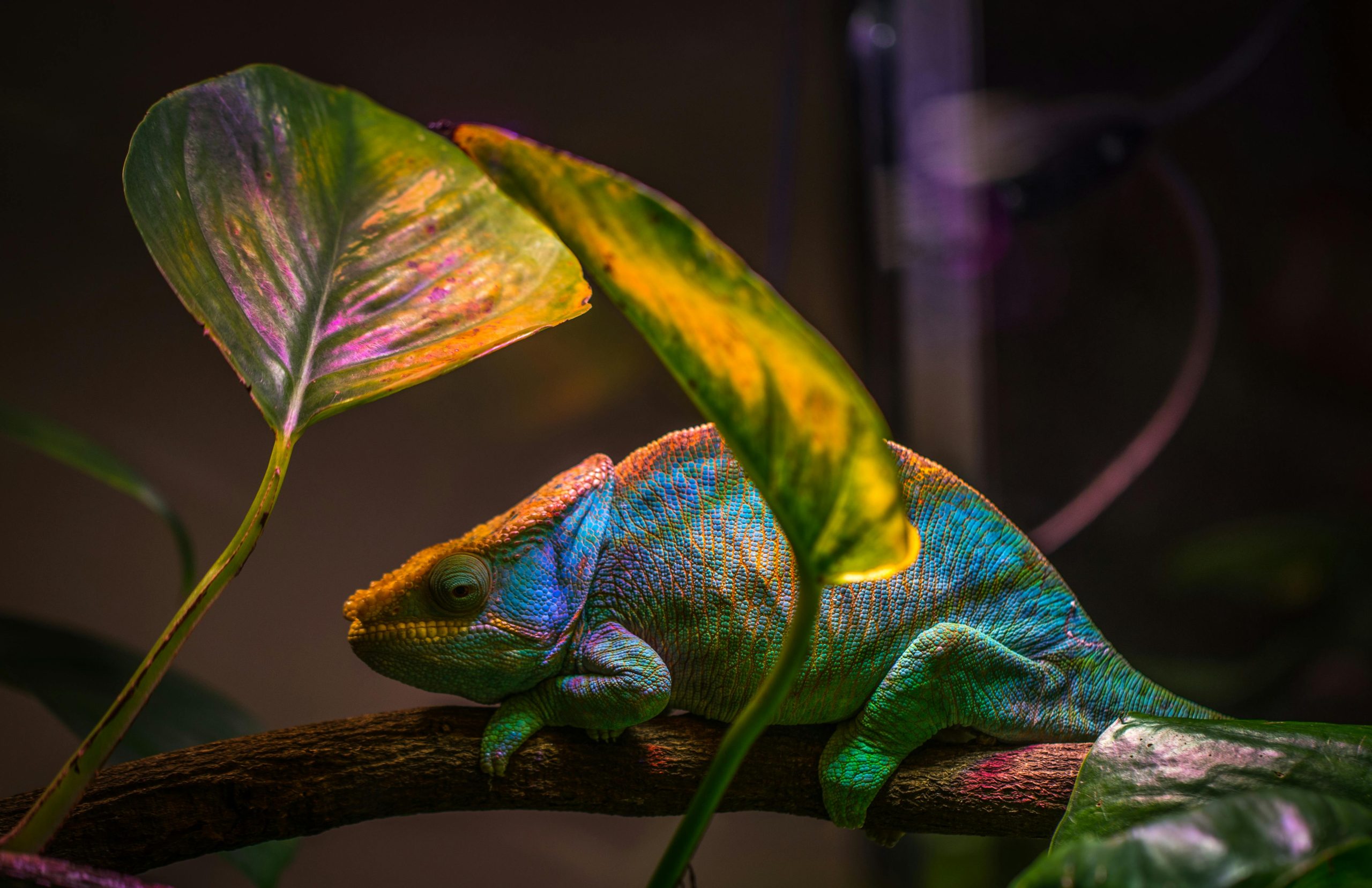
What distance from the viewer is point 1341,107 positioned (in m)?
1.81

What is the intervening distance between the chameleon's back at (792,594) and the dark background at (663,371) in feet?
2.64

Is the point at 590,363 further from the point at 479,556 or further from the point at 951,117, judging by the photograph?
the point at 951,117

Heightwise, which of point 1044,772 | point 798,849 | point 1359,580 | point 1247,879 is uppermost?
point 1247,879

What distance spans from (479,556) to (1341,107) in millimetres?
2148

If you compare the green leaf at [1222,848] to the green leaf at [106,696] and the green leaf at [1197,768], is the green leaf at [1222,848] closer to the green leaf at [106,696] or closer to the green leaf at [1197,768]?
the green leaf at [1197,768]

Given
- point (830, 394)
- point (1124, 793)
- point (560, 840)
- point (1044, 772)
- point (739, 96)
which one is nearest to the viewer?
point (830, 394)

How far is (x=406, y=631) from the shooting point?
0.90 m

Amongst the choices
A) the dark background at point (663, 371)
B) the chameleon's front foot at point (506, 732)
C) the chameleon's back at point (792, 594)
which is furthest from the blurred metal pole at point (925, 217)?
the chameleon's front foot at point (506, 732)

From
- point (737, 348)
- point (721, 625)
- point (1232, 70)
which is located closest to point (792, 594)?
point (721, 625)

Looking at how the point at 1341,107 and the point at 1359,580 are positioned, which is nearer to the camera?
the point at 1341,107

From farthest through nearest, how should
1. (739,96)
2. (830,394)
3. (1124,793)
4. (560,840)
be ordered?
(739,96)
(560,840)
(1124,793)
(830,394)

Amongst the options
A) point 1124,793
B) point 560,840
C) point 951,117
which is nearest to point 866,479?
point 1124,793

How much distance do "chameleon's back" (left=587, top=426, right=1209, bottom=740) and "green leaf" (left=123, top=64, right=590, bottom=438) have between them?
0.35 m

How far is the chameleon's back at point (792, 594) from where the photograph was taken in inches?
37.3
